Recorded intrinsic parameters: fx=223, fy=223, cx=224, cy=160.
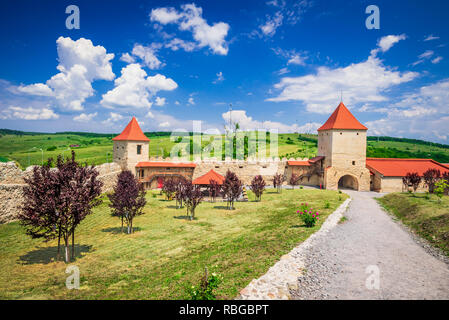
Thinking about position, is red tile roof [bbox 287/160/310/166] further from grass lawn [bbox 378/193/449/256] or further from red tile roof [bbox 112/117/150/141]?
red tile roof [bbox 112/117/150/141]

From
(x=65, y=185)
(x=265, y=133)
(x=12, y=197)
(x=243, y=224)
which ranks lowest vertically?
(x=243, y=224)

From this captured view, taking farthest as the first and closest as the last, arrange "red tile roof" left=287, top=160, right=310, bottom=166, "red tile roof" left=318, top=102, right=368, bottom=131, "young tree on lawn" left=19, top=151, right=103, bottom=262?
1. "red tile roof" left=287, top=160, right=310, bottom=166
2. "red tile roof" left=318, top=102, right=368, bottom=131
3. "young tree on lawn" left=19, top=151, right=103, bottom=262

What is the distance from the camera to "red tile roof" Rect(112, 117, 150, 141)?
105 feet

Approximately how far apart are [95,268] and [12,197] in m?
12.0

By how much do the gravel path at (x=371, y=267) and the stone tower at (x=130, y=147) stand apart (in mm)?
27839

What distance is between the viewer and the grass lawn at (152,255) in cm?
788

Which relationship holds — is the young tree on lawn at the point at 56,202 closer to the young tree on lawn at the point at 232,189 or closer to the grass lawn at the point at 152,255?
the grass lawn at the point at 152,255

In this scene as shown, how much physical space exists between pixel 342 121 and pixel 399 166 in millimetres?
10616

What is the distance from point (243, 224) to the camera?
A: 16.7m

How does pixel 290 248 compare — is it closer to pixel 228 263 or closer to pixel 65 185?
pixel 228 263

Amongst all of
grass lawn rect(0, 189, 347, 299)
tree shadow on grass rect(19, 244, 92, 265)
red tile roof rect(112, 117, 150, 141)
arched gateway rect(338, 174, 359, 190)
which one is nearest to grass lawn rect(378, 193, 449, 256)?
grass lawn rect(0, 189, 347, 299)

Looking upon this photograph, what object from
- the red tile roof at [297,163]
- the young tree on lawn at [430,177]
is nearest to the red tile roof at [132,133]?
the red tile roof at [297,163]

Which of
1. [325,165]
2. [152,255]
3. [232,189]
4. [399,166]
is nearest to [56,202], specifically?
[152,255]
